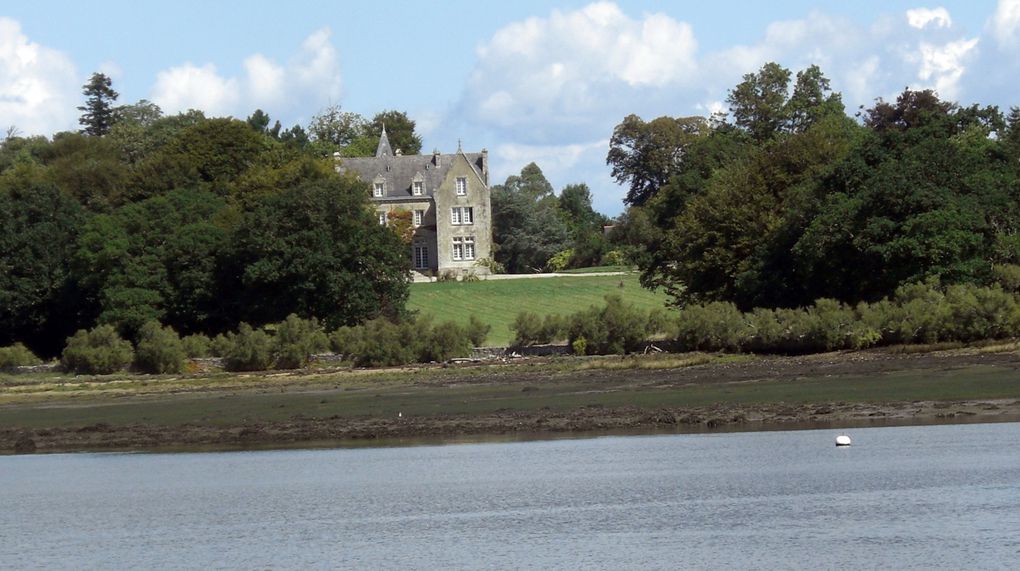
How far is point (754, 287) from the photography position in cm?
6112

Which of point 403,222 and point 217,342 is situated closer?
point 217,342

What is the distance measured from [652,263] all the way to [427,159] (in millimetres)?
52480

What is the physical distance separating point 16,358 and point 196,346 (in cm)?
1028

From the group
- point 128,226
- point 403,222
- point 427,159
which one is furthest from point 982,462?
point 427,159

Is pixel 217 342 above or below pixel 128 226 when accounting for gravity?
below

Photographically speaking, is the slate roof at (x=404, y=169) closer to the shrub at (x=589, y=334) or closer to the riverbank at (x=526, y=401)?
the shrub at (x=589, y=334)

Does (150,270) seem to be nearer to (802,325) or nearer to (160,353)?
(160,353)

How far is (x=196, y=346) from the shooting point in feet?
213

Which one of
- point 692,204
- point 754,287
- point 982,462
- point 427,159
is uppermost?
point 427,159

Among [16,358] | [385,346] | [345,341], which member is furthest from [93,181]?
[385,346]

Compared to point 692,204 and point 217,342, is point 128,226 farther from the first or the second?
point 692,204

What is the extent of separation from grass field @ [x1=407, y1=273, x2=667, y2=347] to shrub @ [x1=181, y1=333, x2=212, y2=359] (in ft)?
65.4

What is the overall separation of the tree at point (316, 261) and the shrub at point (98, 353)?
7.36 meters

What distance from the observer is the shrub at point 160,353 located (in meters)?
63.9
